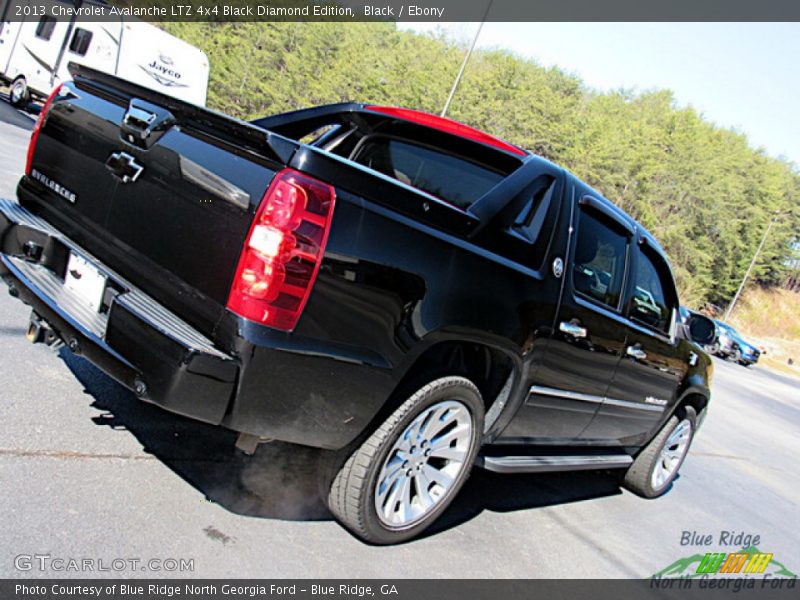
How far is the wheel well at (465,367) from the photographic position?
114 inches

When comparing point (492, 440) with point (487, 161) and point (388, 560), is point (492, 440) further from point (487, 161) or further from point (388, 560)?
point (487, 161)

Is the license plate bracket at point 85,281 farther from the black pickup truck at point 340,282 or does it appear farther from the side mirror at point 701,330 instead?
the side mirror at point 701,330

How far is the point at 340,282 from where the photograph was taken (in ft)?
8.01

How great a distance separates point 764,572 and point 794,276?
75163 millimetres

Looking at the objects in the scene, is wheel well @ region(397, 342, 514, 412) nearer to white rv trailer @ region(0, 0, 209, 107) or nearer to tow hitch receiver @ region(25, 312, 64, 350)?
tow hitch receiver @ region(25, 312, 64, 350)

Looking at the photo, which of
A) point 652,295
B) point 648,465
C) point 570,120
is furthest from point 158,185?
point 570,120

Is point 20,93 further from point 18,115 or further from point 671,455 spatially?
point 671,455

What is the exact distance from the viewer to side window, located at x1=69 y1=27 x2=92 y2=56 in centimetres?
1620

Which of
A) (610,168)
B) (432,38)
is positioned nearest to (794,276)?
(610,168)

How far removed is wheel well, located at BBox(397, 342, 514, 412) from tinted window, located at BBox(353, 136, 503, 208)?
80cm

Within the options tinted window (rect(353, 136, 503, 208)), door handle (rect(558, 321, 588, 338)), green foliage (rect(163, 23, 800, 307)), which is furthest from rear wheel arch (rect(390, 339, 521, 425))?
green foliage (rect(163, 23, 800, 307))

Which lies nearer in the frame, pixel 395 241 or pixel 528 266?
pixel 395 241

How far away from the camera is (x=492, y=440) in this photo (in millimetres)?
3572

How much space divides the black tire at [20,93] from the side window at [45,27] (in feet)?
4.36
